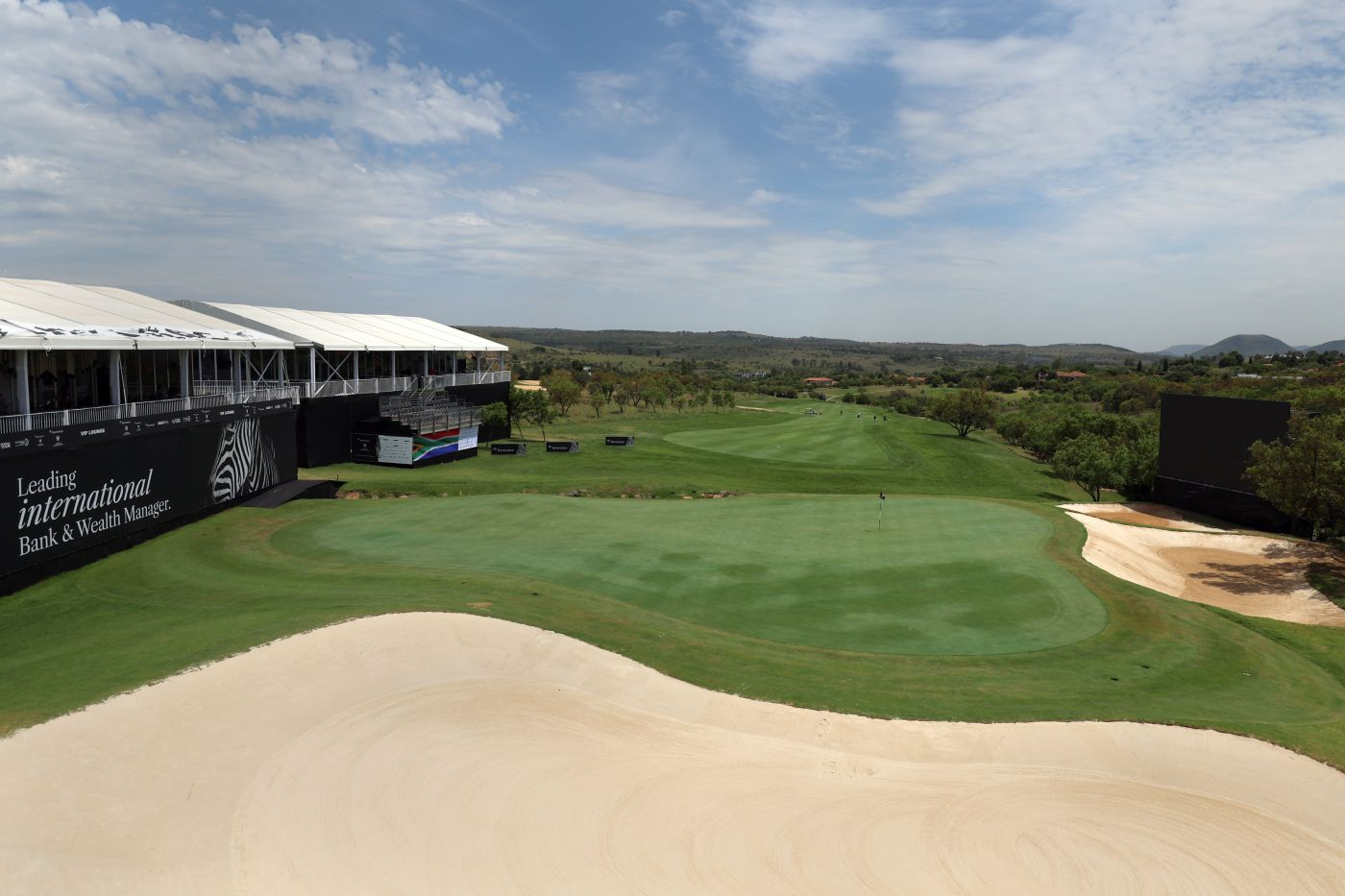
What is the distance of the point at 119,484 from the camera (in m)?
25.4

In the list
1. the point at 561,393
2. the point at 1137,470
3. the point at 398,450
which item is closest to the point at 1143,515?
the point at 1137,470

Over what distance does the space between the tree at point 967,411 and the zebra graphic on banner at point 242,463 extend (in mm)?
63580

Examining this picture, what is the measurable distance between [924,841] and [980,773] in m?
2.29

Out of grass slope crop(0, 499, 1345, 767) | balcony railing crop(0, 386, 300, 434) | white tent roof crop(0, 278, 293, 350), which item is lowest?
grass slope crop(0, 499, 1345, 767)

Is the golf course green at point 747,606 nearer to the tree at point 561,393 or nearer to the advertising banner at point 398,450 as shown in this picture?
the advertising banner at point 398,450

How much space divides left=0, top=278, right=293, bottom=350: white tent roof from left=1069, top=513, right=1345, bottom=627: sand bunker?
116ft

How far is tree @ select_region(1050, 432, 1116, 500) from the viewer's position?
152 feet

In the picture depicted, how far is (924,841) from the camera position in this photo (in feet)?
36.0

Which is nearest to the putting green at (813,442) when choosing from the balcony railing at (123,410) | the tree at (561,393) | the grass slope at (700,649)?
the tree at (561,393)

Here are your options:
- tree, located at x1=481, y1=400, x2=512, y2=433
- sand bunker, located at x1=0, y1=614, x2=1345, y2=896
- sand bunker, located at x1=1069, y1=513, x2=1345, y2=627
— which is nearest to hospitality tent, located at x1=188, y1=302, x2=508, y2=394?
tree, located at x1=481, y1=400, x2=512, y2=433

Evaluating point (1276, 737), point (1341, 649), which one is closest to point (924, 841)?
point (1276, 737)

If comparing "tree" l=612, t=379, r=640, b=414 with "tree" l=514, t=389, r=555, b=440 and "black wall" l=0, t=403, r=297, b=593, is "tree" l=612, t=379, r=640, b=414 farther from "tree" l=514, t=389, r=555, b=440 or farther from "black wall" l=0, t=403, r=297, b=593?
"black wall" l=0, t=403, r=297, b=593

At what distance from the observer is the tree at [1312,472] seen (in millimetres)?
26750

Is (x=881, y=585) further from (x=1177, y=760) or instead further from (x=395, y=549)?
(x=395, y=549)
